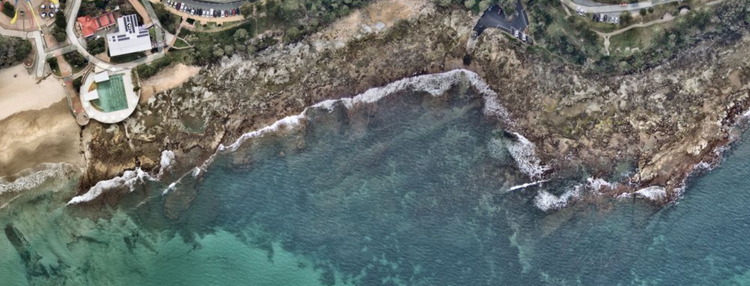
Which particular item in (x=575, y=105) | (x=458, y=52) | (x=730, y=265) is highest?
(x=458, y=52)

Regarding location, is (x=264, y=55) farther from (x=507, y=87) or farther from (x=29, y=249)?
(x=29, y=249)

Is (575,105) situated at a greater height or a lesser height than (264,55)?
lesser

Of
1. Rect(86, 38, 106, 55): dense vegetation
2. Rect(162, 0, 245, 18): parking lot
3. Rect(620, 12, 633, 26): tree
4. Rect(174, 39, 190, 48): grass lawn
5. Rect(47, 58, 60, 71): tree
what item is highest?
Rect(162, 0, 245, 18): parking lot

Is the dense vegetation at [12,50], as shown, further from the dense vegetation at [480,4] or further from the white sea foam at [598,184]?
the white sea foam at [598,184]

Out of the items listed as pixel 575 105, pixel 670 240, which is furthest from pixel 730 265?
pixel 575 105

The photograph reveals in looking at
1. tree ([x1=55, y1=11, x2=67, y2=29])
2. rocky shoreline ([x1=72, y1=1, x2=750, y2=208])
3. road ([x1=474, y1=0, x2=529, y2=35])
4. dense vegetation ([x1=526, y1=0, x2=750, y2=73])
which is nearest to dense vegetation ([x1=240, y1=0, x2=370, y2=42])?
rocky shoreline ([x1=72, y1=1, x2=750, y2=208])

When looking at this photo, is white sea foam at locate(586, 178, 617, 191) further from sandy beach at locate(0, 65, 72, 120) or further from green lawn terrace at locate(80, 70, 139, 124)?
sandy beach at locate(0, 65, 72, 120)
